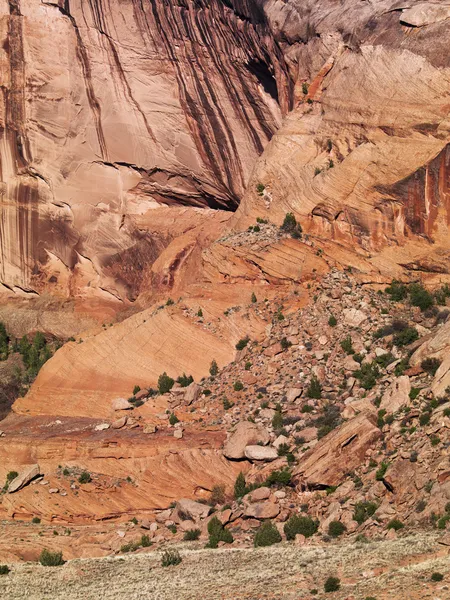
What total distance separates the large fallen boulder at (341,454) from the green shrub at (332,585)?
32.3ft

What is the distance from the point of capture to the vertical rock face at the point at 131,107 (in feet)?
257

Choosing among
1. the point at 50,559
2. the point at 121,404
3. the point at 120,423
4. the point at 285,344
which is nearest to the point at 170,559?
the point at 50,559

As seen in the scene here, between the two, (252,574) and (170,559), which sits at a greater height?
(252,574)

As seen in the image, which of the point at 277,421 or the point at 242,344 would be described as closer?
the point at 277,421

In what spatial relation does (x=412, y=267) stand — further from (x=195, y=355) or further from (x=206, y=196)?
(x=206, y=196)

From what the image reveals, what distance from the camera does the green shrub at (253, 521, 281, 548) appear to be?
48.3m

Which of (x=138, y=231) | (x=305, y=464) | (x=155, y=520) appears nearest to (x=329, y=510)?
(x=305, y=464)

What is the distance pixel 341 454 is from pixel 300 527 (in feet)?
14.3

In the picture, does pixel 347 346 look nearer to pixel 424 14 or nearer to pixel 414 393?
pixel 414 393

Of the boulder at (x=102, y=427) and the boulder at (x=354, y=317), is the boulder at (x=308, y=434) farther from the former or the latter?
the boulder at (x=102, y=427)

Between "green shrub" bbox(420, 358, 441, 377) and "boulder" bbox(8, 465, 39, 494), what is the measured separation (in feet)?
64.4

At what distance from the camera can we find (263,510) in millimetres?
51281

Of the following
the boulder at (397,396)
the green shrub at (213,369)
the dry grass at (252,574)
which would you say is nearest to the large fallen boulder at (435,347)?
the boulder at (397,396)

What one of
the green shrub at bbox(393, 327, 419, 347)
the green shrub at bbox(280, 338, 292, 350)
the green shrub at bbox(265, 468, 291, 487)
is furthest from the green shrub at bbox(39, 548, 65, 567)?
the green shrub at bbox(393, 327, 419, 347)
